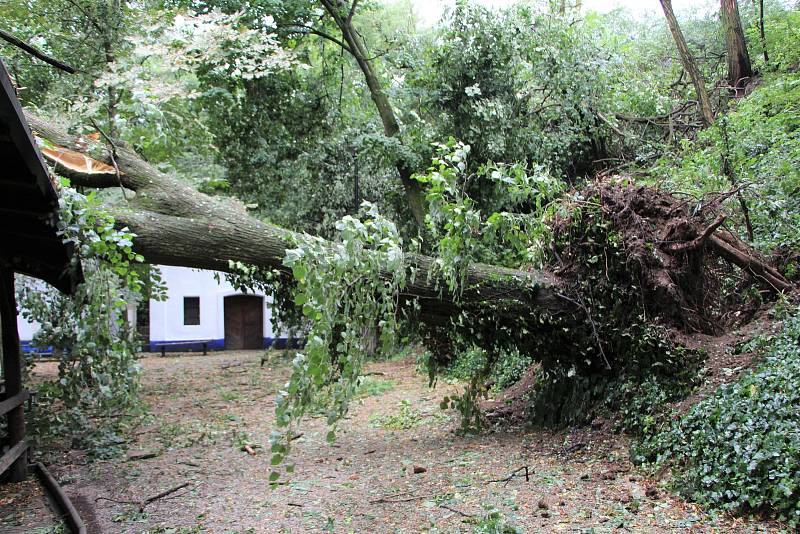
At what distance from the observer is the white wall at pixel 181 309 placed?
23453 millimetres

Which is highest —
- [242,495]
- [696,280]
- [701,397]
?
[696,280]

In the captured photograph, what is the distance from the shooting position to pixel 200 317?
2391cm

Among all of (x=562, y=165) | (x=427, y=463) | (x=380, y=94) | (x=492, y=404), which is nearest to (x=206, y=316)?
(x=380, y=94)

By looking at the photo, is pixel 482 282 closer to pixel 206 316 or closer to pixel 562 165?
pixel 562 165

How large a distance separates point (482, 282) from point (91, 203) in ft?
12.2

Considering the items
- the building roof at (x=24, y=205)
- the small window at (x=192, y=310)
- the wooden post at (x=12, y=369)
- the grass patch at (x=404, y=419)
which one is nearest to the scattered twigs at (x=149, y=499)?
the wooden post at (x=12, y=369)

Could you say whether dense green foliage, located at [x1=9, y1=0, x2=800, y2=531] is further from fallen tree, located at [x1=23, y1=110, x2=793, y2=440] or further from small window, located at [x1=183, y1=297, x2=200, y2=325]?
small window, located at [x1=183, y1=297, x2=200, y2=325]

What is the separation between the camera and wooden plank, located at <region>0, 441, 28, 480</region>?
6117mm

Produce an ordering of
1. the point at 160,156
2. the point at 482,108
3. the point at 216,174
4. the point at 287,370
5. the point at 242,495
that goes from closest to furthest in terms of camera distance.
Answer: the point at 242,495, the point at 482,108, the point at 160,156, the point at 216,174, the point at 287,370

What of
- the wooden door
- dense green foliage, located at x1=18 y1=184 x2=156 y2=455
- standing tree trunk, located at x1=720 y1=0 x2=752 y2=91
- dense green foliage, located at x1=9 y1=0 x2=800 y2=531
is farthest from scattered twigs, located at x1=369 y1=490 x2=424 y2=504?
the wooden door

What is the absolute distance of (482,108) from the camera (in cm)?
1077

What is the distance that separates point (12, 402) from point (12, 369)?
1.53 ft

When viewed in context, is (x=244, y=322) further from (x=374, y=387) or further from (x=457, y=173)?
(x=457, y=173)

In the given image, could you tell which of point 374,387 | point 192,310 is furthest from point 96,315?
point 192,310
